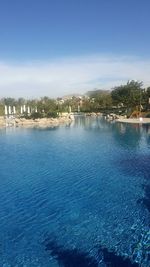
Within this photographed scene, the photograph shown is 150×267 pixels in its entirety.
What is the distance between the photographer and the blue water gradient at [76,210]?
10.0m

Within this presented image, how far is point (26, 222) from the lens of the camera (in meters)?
12.8

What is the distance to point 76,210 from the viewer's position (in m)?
14.0

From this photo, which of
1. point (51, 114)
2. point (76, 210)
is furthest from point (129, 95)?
point (76, 210)

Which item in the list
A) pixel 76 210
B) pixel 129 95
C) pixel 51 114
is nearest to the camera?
pixel 76 210

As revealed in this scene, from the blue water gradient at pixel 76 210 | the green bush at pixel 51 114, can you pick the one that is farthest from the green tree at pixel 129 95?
the blue water gradient at pixel 76 210

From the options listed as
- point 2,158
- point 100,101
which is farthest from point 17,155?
point 100,101

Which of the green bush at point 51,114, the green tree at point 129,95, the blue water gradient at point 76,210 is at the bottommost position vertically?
the blue water gradient at point 76,210

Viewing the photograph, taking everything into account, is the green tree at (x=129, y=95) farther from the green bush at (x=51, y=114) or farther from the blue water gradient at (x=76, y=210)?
the blue water gradient at (x=76, y=210)

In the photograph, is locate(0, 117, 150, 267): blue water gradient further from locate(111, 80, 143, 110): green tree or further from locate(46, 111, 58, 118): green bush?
locate(46, 111, 58, 118): green bush

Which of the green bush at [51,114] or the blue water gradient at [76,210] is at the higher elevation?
the green bush at [51,114]

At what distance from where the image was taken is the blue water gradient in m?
10.0

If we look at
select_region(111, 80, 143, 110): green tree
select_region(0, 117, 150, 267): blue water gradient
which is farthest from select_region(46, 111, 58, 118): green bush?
select_region(0, 117, 150, 267): blue water gradient

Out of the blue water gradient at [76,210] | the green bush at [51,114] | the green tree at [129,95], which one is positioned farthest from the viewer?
the green bush at [51,114]

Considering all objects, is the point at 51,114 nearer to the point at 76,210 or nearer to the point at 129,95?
the point at 129,95
